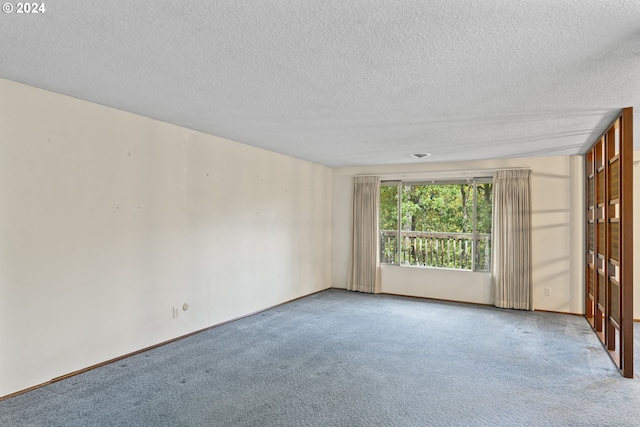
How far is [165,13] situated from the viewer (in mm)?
1896

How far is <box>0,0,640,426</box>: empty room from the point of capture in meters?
2.14

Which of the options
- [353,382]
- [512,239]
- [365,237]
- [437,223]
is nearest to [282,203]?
[365,237]

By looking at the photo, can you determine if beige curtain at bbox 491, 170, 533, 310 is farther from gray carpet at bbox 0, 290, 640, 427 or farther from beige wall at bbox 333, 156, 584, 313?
gray carpet at bbox 0, 290, 640, 427

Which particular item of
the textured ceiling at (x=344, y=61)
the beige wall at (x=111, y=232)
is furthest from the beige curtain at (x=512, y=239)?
the beige wall at (x=111, y=232)

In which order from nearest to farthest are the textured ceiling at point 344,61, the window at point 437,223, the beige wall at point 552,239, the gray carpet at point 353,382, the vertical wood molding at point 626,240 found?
the textured ceiling at point 344,61, the gray carpet at point 353,382, the vertical wood molding at point 626,240, the beige wall at point 552,239, the window at point 437,223

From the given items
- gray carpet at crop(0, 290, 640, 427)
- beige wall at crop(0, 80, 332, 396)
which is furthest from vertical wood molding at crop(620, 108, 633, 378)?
beige wall at crop(0, 80, 332, 396)

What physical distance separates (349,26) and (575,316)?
5363mm

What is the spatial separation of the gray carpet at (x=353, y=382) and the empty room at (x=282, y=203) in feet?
0.08

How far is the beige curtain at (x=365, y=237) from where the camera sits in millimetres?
7000

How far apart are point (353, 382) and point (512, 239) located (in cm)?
387

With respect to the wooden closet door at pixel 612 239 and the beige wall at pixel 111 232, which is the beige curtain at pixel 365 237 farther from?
the wooden closet door at pixel 612 239

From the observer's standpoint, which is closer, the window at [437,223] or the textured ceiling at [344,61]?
the textured ceiling at [344,61]

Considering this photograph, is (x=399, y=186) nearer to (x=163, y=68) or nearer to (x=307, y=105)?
(x=307, y=105)

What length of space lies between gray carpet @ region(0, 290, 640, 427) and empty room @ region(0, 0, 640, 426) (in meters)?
0.03
